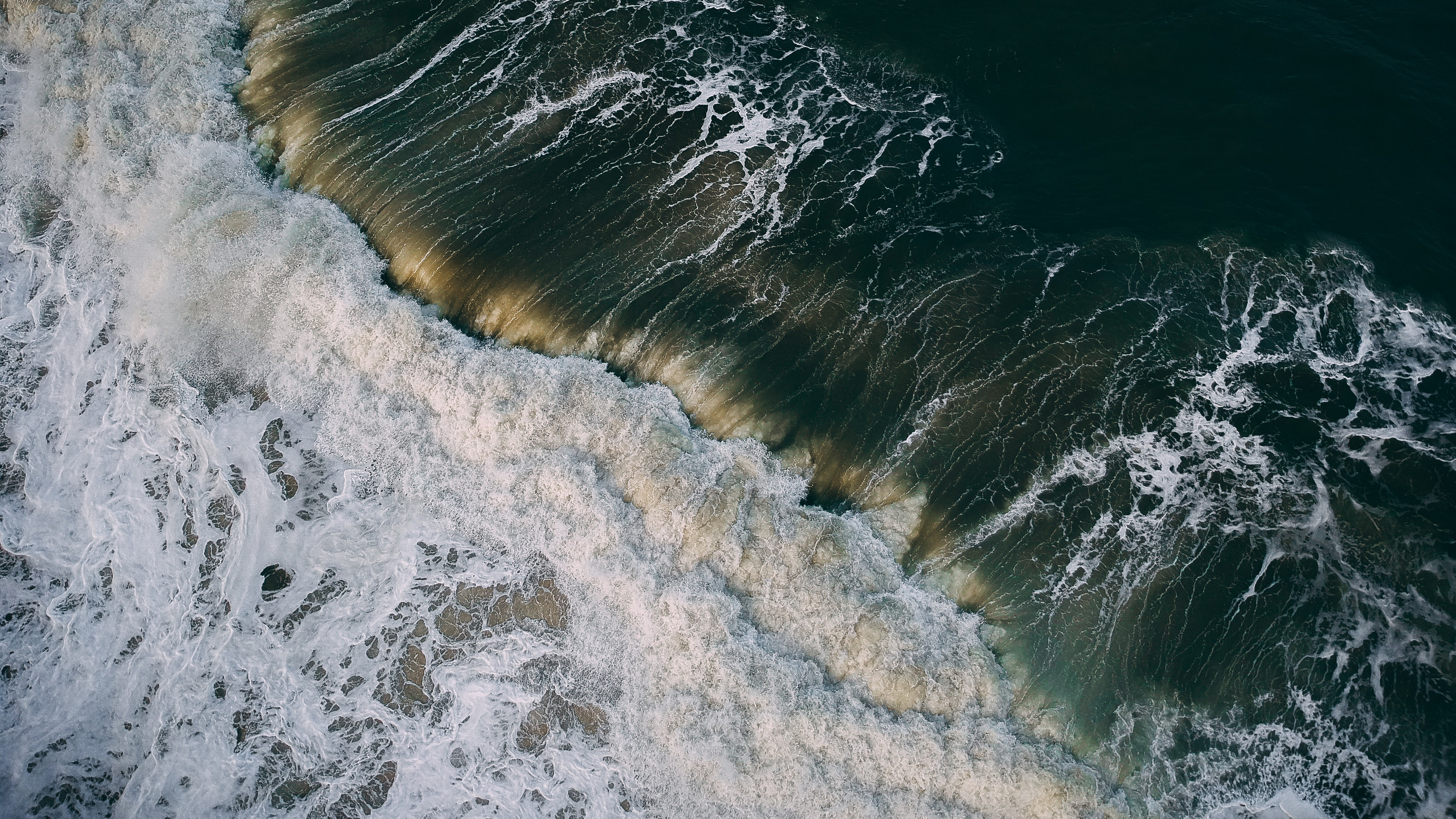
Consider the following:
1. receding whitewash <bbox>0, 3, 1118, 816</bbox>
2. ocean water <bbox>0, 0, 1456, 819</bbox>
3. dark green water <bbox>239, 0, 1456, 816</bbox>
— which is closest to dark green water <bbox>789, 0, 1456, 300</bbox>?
dark green water <bbox>239, 0, 1456, 816</bbox>

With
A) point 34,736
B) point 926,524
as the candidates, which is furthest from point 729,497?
point 34,736

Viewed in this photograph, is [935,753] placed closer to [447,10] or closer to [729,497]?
[729,497]

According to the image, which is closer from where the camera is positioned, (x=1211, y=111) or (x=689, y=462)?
(x=689, y=462)

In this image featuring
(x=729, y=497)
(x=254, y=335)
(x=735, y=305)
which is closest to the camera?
(x=729, y=497)

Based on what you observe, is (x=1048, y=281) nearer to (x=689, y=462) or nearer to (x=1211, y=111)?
(x=1211, y=111)

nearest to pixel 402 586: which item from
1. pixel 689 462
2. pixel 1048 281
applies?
pixel 689 462

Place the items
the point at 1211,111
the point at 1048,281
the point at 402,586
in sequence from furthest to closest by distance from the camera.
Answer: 1. the point at 1211,111
2. the point at 1048,281
3. the point at 402,586

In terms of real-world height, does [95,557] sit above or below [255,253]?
below
